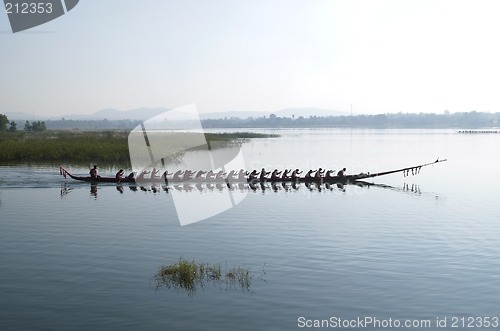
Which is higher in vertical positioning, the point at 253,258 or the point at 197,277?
the point at 197,277

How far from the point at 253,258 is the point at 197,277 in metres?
3.32

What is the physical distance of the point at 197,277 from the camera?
17641mm

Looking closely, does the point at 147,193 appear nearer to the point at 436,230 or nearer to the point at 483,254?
the point at 436,230

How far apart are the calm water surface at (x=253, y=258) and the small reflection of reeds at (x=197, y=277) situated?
34cm

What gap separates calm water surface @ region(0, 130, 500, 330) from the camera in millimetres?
14836

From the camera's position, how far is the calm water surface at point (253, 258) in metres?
14.8

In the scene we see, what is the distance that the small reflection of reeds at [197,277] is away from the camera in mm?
16984

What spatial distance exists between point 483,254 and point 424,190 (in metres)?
21.7

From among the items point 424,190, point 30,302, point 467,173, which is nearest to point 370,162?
point 467,173

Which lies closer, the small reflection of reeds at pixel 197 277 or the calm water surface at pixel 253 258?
the calm water surface at pixel 253 258
